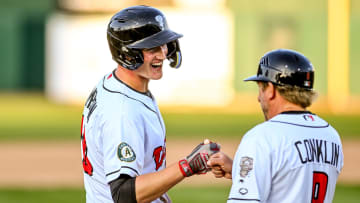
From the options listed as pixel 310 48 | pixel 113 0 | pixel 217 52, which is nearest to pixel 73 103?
pixel 113 0

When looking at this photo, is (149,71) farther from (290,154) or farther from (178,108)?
(178,108)

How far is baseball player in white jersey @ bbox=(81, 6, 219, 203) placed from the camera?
3832 millimetres

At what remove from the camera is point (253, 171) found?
3561 mm

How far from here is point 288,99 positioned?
3.84 metres

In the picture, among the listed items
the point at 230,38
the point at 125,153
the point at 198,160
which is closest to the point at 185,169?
the point at 198,160

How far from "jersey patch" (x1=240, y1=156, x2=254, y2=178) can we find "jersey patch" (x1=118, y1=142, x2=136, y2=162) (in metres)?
0.62

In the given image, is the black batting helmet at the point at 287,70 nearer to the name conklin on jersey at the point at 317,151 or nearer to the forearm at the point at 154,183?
the name conklin on jersey at the point at 317,151

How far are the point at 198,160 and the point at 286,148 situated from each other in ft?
1.85

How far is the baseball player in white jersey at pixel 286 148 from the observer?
3.59m

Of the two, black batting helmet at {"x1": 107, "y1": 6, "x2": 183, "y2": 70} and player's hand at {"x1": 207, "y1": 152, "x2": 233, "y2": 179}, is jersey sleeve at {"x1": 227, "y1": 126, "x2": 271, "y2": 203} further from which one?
black batting helmet at {"x1": 107, "y1": 6, "x2": 183, "y2": 70}

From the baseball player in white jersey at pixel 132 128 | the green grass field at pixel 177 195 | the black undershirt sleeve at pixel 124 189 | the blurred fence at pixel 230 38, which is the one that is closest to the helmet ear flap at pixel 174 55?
the baseball player in white jersey at pixel 132 128

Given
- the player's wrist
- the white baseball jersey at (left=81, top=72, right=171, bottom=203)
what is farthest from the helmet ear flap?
the player's wrist

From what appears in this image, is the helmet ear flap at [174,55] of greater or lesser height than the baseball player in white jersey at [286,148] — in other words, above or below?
above

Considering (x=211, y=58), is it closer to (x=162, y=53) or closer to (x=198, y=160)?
(x=162, y=53)
